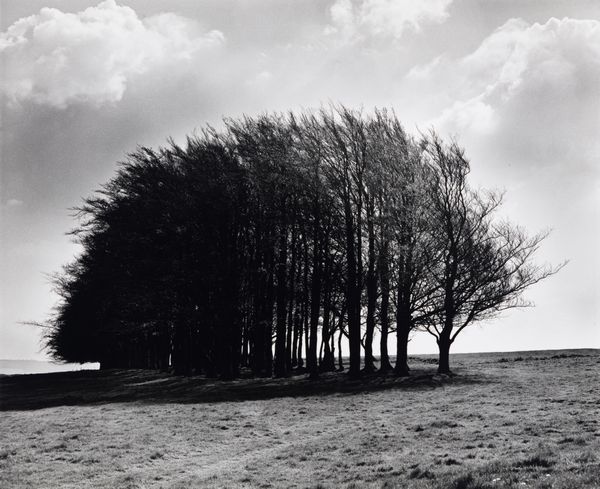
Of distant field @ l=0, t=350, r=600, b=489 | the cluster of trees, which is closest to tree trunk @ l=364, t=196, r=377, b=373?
the cluster of trees

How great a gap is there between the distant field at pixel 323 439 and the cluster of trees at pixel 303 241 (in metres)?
6.71

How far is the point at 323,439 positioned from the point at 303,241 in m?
20.2

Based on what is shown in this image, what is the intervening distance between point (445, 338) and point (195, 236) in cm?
1501

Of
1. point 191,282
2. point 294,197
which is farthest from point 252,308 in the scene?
point 294,197

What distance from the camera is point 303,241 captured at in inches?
1387

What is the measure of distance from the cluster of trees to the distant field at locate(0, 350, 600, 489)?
6.71 meters

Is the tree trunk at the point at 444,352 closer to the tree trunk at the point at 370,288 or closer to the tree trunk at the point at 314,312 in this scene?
the tree trunk at the point at 370,288

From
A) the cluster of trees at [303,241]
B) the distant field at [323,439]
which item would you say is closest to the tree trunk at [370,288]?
the cluster of trees at [303,241]

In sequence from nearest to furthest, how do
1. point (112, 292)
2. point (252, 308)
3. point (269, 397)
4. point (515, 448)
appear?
point (515, 448) → point (269, 397) → point (252, 308) → point (112, 292)

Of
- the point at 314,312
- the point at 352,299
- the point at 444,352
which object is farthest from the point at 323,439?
the point at 444,352

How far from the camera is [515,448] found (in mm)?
12438

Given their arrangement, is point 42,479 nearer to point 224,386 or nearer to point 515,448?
point 515,448

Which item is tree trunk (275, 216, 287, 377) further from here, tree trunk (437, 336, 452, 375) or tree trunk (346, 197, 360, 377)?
tree trunk (437, 336, 452, 375)

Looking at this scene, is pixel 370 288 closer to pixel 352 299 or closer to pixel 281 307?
pixel 352 299
